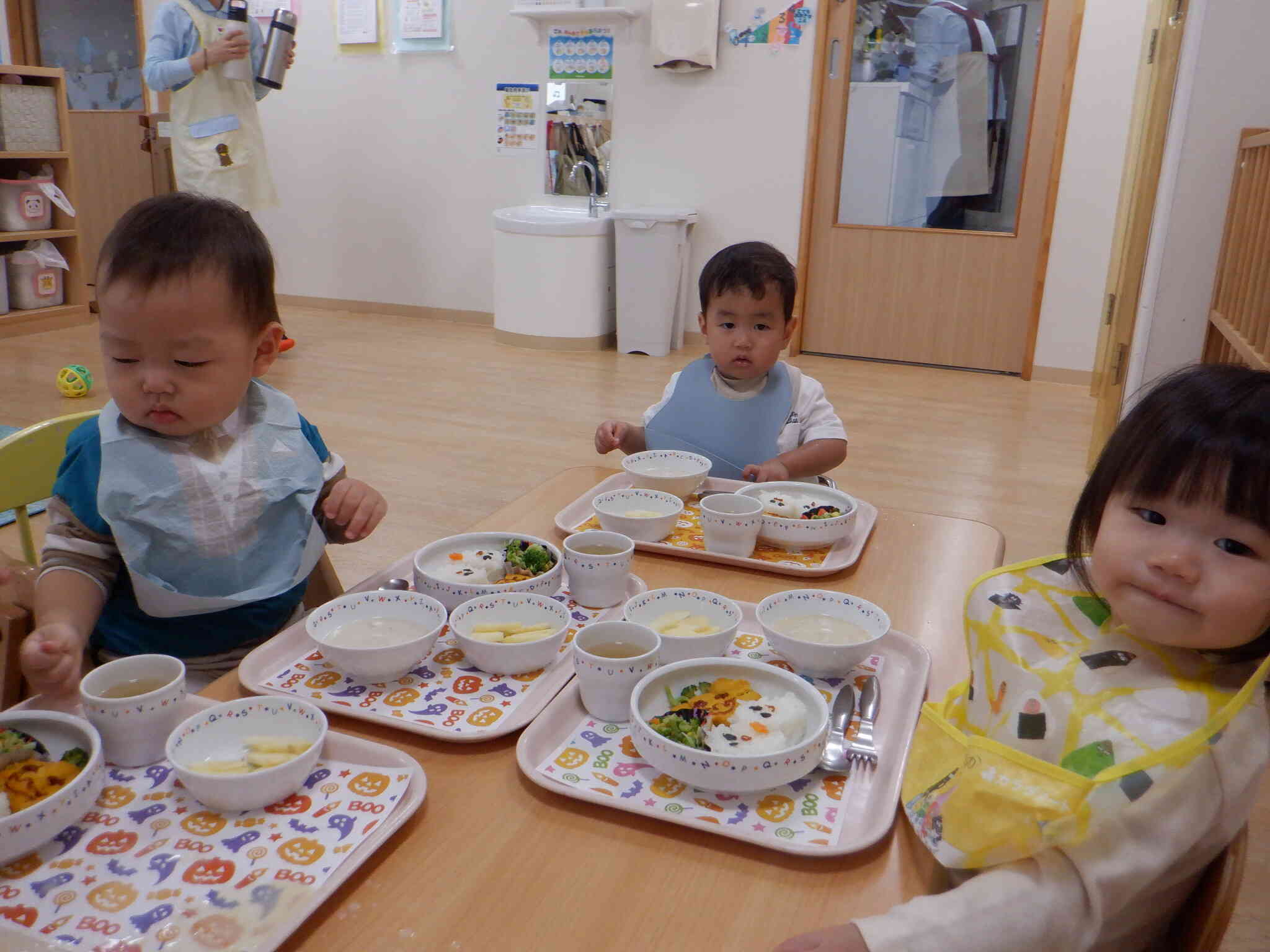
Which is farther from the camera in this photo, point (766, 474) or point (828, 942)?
point (766, 474)

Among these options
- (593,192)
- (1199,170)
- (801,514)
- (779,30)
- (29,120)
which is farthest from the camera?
(593,192)

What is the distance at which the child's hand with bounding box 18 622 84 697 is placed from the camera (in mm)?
784

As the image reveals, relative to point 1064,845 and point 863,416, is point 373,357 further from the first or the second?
point 1064,845

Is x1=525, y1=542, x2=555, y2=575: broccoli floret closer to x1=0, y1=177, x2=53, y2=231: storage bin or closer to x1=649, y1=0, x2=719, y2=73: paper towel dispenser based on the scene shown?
x1=649, y1=0, x2=719, y2=73: paper towel dispenser

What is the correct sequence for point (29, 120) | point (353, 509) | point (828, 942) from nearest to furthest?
1. point (828, 942)
2. point (353, 509)
3. point (29, 120)

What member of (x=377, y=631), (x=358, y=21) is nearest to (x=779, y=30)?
(x=358, y=21)

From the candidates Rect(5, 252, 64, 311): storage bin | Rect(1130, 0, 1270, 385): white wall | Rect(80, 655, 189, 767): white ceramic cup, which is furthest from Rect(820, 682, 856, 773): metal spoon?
Rect(5, 252, 64, 311): storage bin

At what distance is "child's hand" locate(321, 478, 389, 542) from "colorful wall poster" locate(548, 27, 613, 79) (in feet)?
14.8

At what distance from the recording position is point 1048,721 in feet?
2.29

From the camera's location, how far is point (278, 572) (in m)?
1.08

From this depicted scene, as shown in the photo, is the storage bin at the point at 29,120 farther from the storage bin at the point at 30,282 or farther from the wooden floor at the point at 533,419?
the wooden floor at the point at 533,419

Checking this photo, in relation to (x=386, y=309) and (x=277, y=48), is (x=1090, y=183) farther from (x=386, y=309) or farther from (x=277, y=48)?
(x=386, y=309)

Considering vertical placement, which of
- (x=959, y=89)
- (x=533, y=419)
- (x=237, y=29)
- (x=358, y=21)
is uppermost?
(x=358, y=21)

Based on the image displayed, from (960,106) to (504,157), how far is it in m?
2.44
